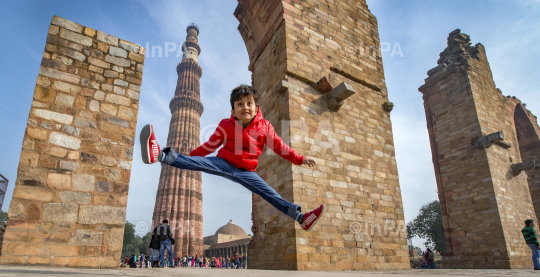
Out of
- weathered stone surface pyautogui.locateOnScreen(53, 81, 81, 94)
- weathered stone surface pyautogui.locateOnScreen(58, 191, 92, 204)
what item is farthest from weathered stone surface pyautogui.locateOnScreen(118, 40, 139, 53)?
weathered stone surface pyautogui.locateOnScreen(58, 191, 92, 204)

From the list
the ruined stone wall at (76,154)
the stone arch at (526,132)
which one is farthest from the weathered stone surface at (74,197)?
the stone arch at (526,132)

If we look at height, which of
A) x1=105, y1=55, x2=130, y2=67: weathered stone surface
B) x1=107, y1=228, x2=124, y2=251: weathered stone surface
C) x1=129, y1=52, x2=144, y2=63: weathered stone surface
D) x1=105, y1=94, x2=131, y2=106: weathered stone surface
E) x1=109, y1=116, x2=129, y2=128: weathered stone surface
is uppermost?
x1=129, y1=52, x2=144, y2=63: weathered stone surface

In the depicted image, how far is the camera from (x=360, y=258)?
575 cm

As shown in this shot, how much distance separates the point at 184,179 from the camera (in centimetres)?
3444

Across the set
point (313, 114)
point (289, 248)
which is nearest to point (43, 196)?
point (289, 248)

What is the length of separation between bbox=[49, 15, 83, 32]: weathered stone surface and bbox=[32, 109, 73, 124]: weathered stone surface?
4.18 ft

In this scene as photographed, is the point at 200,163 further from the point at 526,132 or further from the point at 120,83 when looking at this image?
the point at 526,132

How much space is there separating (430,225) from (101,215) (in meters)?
31.7

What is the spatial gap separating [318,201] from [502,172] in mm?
10159

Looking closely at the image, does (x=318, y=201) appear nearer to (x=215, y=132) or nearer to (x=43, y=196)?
(x=215, y=132)

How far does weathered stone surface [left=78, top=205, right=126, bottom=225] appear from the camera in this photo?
3.46 metres

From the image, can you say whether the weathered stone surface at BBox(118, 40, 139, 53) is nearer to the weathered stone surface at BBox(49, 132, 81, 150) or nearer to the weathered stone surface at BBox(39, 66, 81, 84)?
the weathered stone surface at BBox(39, 66, 81, 84)

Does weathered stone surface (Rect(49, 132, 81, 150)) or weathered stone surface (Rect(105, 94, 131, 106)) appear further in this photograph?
weathered stone surface (Rect(105, 94, 131, 106))

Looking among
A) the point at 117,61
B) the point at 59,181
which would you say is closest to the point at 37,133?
the point at 59,181
